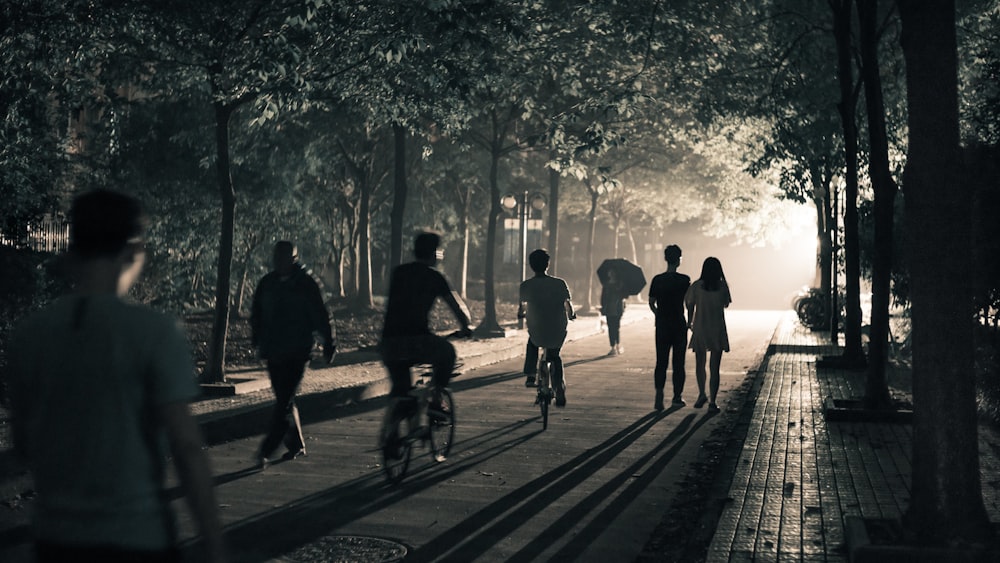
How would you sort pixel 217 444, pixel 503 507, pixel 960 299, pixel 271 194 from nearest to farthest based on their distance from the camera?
pixel 960 299, pixel 503 507, pixel 217 444, pixel 271 194

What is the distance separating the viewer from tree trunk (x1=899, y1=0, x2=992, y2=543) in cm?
631

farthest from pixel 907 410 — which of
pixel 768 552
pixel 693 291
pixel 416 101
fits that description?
pixel 416 101

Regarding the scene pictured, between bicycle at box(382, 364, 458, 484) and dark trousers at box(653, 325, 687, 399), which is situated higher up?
dark trousers at box(653, 325, 687, 399)

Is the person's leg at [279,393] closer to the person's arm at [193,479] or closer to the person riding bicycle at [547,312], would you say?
the person riding bicycle at [547,312]

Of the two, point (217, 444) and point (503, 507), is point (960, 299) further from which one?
point (217, 444)

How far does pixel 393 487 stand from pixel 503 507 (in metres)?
1.12

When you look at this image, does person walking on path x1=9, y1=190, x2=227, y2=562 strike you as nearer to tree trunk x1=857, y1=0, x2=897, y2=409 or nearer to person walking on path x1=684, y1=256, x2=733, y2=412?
tree trunk x1=857, y1=0, x2=897, y2=409

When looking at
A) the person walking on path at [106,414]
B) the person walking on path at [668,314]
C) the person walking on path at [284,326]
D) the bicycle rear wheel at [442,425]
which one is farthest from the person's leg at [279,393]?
the person walking on path at [106,414]

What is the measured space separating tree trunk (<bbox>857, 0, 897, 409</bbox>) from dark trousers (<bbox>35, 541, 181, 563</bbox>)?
433 inches

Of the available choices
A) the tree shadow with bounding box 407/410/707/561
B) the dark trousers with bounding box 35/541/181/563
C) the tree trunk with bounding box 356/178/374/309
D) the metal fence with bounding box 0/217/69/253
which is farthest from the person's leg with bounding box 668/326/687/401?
the tree trunk with bounding box 356/178/374/309

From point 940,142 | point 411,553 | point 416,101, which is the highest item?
point 416,101

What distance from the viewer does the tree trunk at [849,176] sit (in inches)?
688

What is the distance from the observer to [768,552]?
6.43 metres

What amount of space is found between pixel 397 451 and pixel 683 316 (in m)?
5.59
